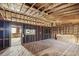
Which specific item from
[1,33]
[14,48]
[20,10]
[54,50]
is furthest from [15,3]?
[54,50]

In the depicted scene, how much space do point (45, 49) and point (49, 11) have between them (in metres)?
0.86

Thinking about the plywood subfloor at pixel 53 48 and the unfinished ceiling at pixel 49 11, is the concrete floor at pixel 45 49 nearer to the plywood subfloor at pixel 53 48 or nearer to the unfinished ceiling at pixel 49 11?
the plywood subfloor at pixel 53 48

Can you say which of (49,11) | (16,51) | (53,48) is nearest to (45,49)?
(53,48)

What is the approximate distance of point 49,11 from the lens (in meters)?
2.30

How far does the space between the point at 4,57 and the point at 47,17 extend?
1.31 metres

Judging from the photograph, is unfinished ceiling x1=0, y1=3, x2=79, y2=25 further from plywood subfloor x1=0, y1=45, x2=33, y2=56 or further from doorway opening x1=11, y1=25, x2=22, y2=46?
plywood subfloor x1=0, y1=45, x2=33, y2=56

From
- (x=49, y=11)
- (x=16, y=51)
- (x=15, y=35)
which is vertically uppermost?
(x=49, y=11)

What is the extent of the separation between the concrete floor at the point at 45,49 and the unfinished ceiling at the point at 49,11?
51cm

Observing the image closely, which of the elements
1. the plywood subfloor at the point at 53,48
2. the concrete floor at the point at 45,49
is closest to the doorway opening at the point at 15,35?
the concrete floor at the point at 45,49

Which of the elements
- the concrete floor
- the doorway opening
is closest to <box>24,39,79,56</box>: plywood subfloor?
the concrete floor

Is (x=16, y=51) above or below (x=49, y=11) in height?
below

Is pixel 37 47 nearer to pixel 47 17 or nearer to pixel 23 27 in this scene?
pixel 23 27

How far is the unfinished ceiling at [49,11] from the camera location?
2143 millimetres

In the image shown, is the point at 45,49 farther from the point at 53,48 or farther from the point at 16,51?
the point at 16,51
